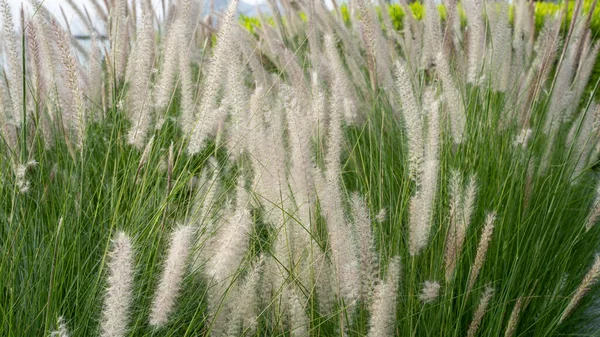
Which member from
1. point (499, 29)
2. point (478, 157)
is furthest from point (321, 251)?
point (499, 29)

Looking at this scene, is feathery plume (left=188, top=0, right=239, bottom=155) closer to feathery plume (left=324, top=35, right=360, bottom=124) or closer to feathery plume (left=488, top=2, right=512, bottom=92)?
feathery plume (left=324, top=35, right=360, bottom=124)

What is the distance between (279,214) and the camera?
1803 mm

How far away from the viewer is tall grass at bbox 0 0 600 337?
5.12 ft

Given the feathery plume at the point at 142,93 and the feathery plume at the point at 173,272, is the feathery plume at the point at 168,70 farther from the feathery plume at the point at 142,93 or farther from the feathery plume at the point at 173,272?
the feathery plume at the point at 173,272

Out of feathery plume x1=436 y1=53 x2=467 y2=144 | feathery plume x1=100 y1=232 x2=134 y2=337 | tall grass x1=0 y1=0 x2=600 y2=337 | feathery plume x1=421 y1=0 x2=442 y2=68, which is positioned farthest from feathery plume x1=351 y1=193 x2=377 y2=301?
feathery plume x1=421 y1=0 x2=442 y2=68

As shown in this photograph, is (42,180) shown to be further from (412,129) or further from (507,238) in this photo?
(507,238)

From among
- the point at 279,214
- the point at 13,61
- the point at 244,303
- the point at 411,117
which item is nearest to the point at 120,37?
the point at 13,61

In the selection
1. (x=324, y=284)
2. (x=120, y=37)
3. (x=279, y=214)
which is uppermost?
(x=120, y=37)

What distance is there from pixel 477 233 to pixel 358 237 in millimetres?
690

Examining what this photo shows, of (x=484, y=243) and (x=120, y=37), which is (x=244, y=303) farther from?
(x=120, y=37)

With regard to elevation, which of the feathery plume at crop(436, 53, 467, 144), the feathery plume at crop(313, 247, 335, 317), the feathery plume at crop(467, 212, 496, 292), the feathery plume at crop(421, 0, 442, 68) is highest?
the feathery plume at crop(421, 0, 442, 68)

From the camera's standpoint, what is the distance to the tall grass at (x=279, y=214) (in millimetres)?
1562

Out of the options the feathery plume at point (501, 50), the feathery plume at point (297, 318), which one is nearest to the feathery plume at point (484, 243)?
the feathery plume at point (297, 318)

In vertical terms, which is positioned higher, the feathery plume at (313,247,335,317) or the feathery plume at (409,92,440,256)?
the feathery plume at (409,92,440,256)
